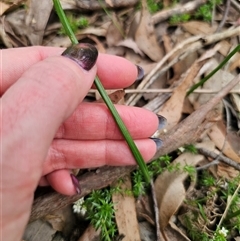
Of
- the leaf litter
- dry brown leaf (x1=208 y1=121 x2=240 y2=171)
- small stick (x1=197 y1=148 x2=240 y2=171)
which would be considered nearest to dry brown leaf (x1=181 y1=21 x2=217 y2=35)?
the leaf litter

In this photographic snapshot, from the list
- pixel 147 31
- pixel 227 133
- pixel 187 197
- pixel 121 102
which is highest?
pixel 147 31

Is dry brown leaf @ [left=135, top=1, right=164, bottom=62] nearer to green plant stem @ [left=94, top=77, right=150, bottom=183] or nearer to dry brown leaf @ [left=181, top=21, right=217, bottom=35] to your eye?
dry brown leaf @ [left=181, top=21, right=217, bottom=35]

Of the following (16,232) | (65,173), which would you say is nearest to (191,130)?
(65,173)

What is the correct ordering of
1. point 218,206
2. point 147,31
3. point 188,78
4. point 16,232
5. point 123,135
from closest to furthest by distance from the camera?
point 16,232, point 123,135, point 218,206, point 188,78, point 147,31

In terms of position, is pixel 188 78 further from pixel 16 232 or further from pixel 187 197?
pixel 16 232

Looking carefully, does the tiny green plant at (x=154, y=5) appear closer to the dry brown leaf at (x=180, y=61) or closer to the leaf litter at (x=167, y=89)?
the leaf litter at (x=167, y=89)

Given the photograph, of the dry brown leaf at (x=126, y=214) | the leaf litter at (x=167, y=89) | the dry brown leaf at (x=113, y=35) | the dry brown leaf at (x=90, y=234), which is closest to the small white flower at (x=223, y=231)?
the leaf litter at (x=167, y=89)

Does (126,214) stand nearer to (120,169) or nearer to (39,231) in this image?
(120,169)
